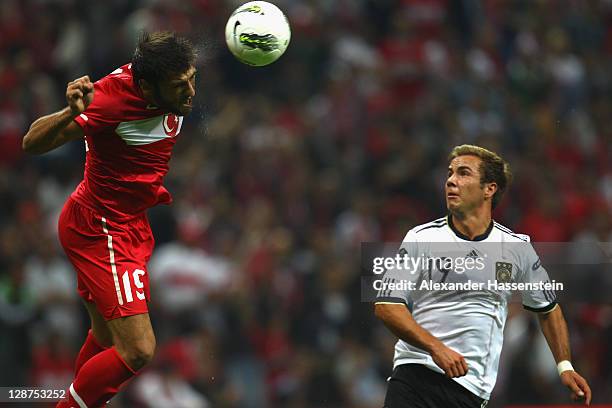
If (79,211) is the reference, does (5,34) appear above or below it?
above

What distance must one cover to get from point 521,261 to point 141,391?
16.7ft

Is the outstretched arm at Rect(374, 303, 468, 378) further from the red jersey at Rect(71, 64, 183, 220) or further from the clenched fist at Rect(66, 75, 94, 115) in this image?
the clenched fist at Rect(66, 75, 94, 115)

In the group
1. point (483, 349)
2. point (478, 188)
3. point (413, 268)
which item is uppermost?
point (478, 188)

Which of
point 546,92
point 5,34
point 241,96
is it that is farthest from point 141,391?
point 546,92

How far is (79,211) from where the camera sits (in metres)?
6.18

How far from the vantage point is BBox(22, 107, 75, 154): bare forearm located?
17.9 ft

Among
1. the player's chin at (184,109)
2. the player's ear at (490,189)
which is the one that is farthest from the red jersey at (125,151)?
the player's ear at (490,189)

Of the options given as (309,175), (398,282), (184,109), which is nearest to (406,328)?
(398,282)

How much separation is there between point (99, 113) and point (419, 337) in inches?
75.8

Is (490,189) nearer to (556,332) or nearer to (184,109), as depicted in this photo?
(556,332)

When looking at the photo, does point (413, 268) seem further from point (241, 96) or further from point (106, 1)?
point (106, 1)

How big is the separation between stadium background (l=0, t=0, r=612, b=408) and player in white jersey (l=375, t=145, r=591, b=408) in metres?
3.81

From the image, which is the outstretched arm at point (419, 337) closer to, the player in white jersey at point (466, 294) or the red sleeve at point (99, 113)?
the player in white jersey at point (466, 294)

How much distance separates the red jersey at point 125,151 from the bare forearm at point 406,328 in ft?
4.80
